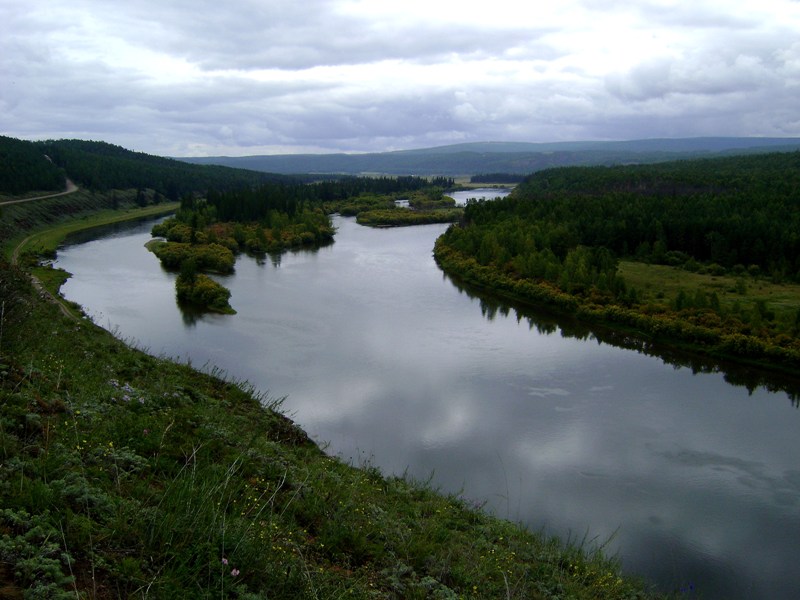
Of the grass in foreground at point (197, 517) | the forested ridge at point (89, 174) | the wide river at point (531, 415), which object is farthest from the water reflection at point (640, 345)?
the forested ridge at point (89, 174)

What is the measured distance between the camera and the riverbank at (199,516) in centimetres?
480

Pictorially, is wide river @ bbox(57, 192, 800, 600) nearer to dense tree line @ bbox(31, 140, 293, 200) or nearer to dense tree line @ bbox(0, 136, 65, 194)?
dense tree line @ bbox(0, 136, 65, 194)

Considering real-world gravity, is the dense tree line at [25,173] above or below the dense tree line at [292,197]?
above

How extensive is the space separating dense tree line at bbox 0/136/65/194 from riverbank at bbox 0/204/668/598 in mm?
65913

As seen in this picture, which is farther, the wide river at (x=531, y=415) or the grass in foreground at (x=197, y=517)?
the wide river at (x=531, y=415)

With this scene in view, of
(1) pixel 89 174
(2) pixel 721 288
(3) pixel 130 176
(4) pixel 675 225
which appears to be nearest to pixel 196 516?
(2) pixel 721 288

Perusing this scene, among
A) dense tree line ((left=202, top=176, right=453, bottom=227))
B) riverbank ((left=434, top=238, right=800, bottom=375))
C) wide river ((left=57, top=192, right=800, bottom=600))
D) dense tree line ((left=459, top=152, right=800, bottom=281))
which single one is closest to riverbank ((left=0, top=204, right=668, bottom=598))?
wide river ((left=57, top=192, right=800, bottom=600))

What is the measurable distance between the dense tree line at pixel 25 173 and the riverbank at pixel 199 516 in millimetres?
65913

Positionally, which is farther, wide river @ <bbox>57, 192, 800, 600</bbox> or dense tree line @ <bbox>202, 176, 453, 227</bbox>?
dense tree line @ <bbox>202, 176, 453, 227</bbox>

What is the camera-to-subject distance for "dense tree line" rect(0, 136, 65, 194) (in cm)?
6738

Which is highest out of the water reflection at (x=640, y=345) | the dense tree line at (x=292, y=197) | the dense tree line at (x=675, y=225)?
the dense tree line at (x=292, y=197)

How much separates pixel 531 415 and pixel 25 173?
2858 inches

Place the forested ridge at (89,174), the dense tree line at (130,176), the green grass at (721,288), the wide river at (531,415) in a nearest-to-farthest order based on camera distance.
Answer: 1. the wide river at (531,415)
2. the green grass at (721,288)
3. the forested ridge at (89,174)
4. the dense tree line at (130,176)

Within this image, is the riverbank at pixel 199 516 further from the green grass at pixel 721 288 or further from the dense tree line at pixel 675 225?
the dense tree line at pixel 675 225
